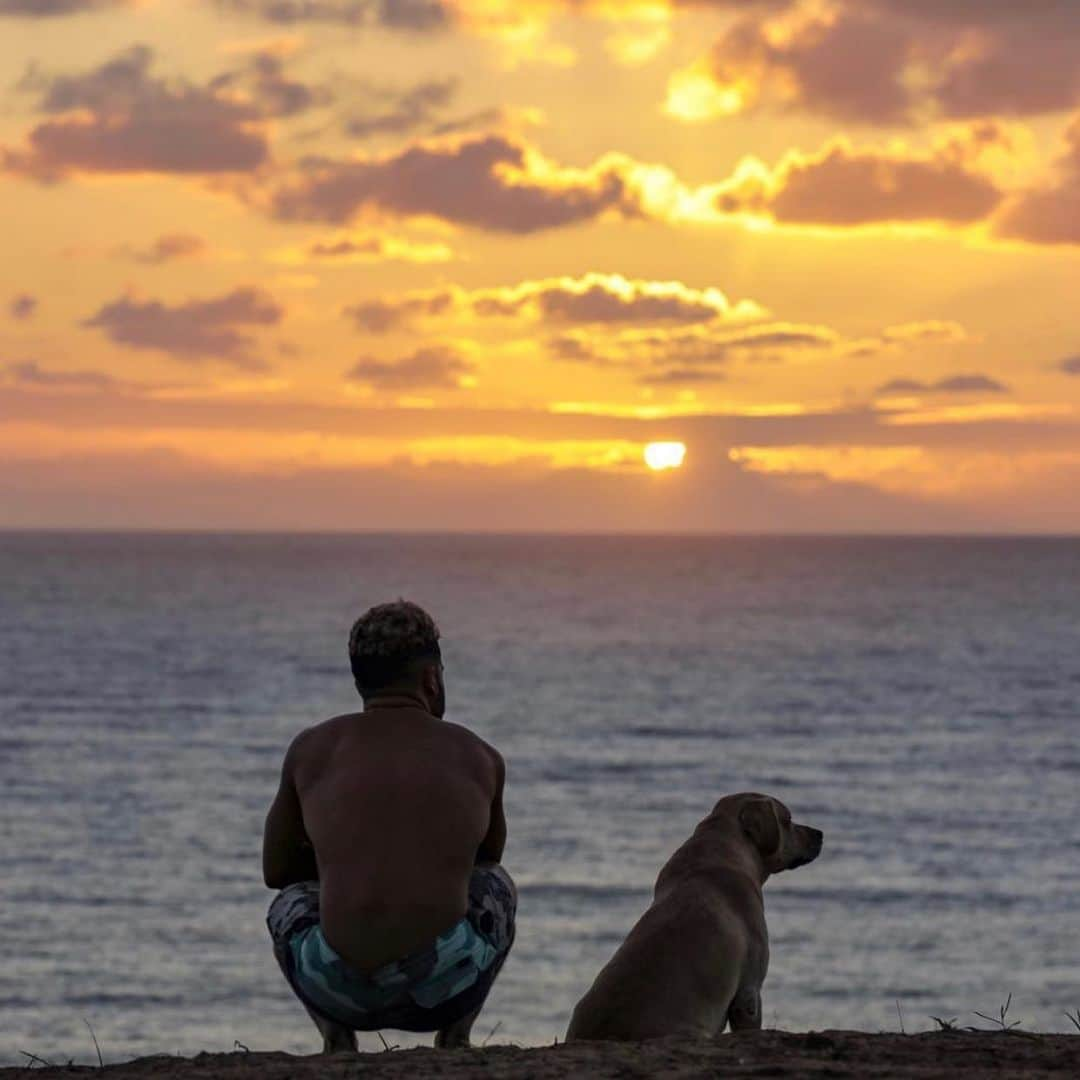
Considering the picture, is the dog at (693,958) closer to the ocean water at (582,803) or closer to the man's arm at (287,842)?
the man's arm at (287,842)

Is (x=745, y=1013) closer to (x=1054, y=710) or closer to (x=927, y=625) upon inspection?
(x=1054, y=710)

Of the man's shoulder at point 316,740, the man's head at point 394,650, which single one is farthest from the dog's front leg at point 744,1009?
the man's shoulder at point 316,740

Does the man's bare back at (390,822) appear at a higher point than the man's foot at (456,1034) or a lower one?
higher

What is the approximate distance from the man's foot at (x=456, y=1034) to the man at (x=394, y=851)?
4 centimetres

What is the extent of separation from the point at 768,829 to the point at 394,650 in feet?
10.2

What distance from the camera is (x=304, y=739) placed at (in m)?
6.47

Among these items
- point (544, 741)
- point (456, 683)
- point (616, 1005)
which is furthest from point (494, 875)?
point (456, 683)

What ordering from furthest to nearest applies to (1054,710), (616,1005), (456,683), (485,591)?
(485,591) → (456,683) → (1054,710) → (616,1005)

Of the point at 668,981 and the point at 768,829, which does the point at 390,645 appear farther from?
the point at 768,829

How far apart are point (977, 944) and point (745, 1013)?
1013 inches

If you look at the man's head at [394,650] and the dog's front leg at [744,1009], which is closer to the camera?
the man's head at [394,650]

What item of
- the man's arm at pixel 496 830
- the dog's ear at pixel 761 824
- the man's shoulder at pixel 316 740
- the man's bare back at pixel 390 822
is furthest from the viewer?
the dog's ear at pixel 761 824

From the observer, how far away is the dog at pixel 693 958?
741 centimetres

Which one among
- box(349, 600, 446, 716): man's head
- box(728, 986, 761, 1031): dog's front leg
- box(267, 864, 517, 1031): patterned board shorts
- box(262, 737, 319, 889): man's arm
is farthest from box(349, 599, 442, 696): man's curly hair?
box(728, 986, 761, 1031): dog's front leg
